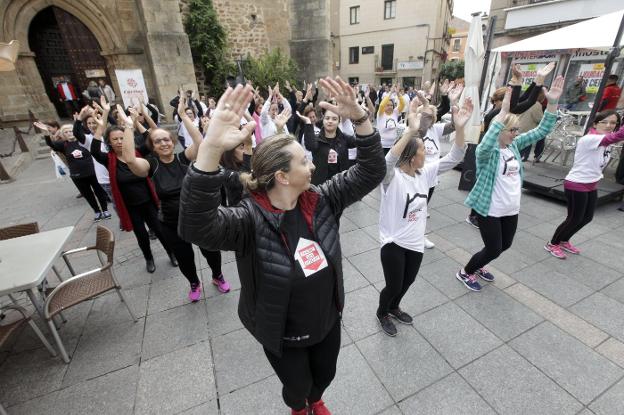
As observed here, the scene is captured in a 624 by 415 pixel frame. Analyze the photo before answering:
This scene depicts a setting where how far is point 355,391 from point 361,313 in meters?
0.89

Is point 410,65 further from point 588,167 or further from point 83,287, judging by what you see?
point 83,287

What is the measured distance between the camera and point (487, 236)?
10.6ft

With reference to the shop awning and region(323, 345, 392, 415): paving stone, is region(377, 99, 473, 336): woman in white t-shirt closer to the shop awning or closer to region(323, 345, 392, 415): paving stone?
region(323, 345, 392, 415): paving stone

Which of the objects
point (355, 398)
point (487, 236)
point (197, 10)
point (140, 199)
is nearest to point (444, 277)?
point (487, 236)

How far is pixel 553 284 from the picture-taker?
353cm

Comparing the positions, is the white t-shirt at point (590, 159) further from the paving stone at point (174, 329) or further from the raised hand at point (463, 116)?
the paving stone at point (174, 329)

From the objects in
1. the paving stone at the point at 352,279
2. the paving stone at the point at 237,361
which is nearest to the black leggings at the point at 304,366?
the paving stone at the point at 237,361

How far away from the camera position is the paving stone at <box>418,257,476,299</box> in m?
3.48

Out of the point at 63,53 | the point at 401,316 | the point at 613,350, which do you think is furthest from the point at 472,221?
the point at 63,53

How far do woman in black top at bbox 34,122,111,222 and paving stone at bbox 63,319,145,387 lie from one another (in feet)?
12.4

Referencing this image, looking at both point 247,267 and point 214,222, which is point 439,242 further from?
point 214,222

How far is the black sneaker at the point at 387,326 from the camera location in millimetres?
2898

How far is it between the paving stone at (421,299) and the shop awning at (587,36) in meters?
5.68

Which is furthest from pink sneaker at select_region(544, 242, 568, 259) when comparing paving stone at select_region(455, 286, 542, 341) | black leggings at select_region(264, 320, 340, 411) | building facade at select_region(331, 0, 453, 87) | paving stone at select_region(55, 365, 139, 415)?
building facade at select_region(331, 0, 453, 87)
